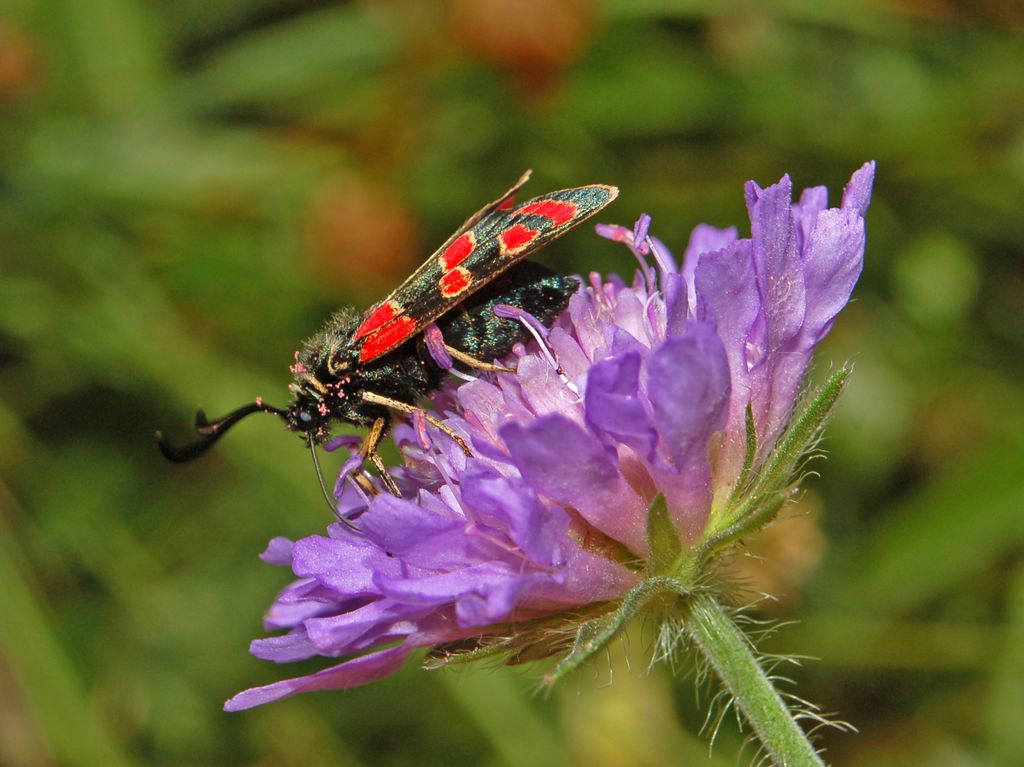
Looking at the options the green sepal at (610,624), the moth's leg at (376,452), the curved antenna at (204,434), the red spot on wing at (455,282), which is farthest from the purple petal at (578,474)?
the curved antenna at (204,434)

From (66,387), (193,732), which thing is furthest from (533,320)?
(66,387)

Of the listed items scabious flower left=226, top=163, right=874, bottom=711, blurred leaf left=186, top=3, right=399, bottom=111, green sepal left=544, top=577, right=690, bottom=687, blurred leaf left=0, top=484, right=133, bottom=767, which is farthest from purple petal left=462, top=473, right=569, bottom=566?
blurred leaf left=186, top=3, right=399, bottom=111

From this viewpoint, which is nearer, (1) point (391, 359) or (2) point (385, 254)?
(1) point (391, 359)

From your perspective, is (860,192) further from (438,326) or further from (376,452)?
(376,452)

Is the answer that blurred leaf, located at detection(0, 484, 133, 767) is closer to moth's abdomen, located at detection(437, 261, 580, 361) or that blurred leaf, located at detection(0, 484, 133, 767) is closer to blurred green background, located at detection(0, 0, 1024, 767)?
blurred green background, located at detection(0, 0, 1024, 767)

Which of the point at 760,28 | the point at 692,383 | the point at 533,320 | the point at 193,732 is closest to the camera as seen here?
the point at 692,383

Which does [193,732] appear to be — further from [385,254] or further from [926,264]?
[926,264]

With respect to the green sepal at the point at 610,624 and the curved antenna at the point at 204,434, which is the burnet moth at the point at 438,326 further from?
the green sepal at the point at 610,624

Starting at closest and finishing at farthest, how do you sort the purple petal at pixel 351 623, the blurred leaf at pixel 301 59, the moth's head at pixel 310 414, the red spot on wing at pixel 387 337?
the purple petal at pixel 351 623 → the red spot on wing at pixel 387 337 → the moth's head at pixel 310 414 → the blurred leaf at pixel 301 59
